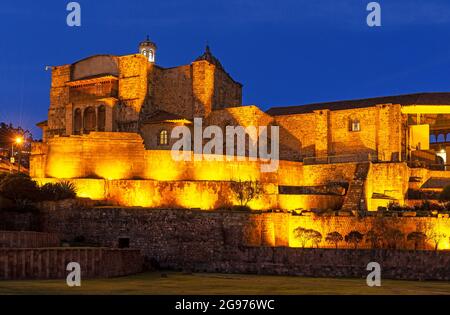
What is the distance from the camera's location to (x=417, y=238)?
2905 centimetres

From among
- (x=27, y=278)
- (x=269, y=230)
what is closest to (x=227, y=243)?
(x=269, y=230)

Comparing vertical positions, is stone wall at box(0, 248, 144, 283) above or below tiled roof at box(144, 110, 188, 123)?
below

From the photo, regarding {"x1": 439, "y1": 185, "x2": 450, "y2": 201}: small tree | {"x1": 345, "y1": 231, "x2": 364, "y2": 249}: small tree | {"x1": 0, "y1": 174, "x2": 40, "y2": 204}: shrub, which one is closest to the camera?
{"x1": 345, "y1": 231, "x2": 364, "y2": 249}: small tree

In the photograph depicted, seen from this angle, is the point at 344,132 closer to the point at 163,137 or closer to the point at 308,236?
the point at 163,137

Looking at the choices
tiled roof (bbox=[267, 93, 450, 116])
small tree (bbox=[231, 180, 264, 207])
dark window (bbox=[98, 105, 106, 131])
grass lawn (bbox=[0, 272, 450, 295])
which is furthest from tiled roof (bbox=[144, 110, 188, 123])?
grass lawn (bbox=[0, 272, 450, 295])

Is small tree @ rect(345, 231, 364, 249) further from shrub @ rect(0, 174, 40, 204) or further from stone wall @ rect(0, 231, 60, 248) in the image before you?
shrub @ rect(0, 174, 40, 204)

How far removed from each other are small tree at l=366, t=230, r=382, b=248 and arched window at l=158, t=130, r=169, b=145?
18.7 metres

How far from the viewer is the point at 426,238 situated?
29062mm

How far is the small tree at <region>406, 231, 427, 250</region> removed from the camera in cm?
2897

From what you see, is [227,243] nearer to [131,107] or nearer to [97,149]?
[97,149]

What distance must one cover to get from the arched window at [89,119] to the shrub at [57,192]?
46.8ft

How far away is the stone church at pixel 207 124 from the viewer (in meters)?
34.6
